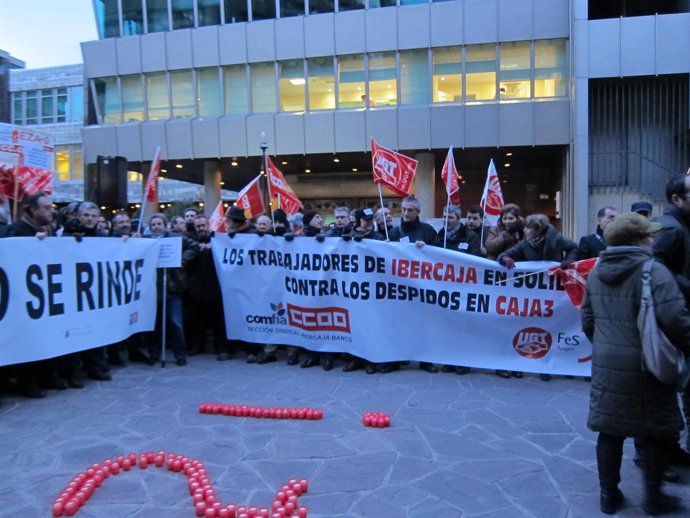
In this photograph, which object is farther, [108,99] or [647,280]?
[108,99]

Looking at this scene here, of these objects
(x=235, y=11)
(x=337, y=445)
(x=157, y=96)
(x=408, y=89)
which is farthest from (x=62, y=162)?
(x=337, y=445)

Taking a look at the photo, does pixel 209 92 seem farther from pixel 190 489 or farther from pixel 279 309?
pixel 190 489

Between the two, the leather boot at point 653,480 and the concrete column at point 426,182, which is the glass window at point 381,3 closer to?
the concrete column at point 426,182

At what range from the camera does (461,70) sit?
2297 cm

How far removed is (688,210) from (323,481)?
10.3 ft

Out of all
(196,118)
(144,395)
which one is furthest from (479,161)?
(144,395)

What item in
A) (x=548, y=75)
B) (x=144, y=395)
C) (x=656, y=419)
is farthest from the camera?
(x=548, y=75)

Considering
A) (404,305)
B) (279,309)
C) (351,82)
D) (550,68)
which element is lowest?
(279,309)

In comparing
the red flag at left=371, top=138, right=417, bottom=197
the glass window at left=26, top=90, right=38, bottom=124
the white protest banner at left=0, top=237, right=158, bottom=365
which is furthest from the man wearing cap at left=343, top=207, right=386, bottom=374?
the glass window at left=26, top=90, right=38, bottom=124

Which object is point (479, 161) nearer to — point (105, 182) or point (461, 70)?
point (461, 70)

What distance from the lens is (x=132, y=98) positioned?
2655cm

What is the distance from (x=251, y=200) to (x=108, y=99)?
2128cm

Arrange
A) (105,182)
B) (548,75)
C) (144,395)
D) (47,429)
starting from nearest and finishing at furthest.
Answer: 1. (47,429)
2. (144,395)
3. (105,182)
4. (548,75)

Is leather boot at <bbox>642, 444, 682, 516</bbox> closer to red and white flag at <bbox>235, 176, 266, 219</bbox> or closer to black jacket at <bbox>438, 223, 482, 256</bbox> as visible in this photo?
black jacket at <bbox>438, 223, 482, 256</bbox>
